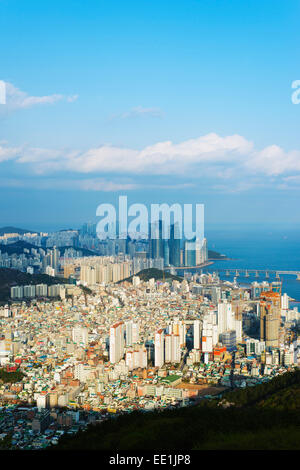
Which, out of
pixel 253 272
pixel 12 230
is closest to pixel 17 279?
pixel 12 230

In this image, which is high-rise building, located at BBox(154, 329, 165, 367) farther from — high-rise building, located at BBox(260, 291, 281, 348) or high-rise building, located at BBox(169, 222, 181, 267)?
high-rise building, located at BBox(169, 222, 181, 267)

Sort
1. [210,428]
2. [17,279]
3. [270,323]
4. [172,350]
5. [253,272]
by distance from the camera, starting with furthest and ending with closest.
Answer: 1. [253,272]
2. [17,279]
3. [270,323]
4. [172,350]
5. [210,428]

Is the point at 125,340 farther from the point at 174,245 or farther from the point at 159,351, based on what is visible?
the point at 174,245

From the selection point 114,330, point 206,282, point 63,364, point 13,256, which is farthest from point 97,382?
point 13,256

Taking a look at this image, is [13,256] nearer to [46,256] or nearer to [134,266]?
[46,256]

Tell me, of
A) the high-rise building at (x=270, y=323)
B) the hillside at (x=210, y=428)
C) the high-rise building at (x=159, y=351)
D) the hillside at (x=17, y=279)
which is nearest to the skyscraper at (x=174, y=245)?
the hillside at (x=17, y=279)

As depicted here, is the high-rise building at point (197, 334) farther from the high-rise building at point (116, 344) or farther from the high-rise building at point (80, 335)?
the high-rise building at point (80, 335)
